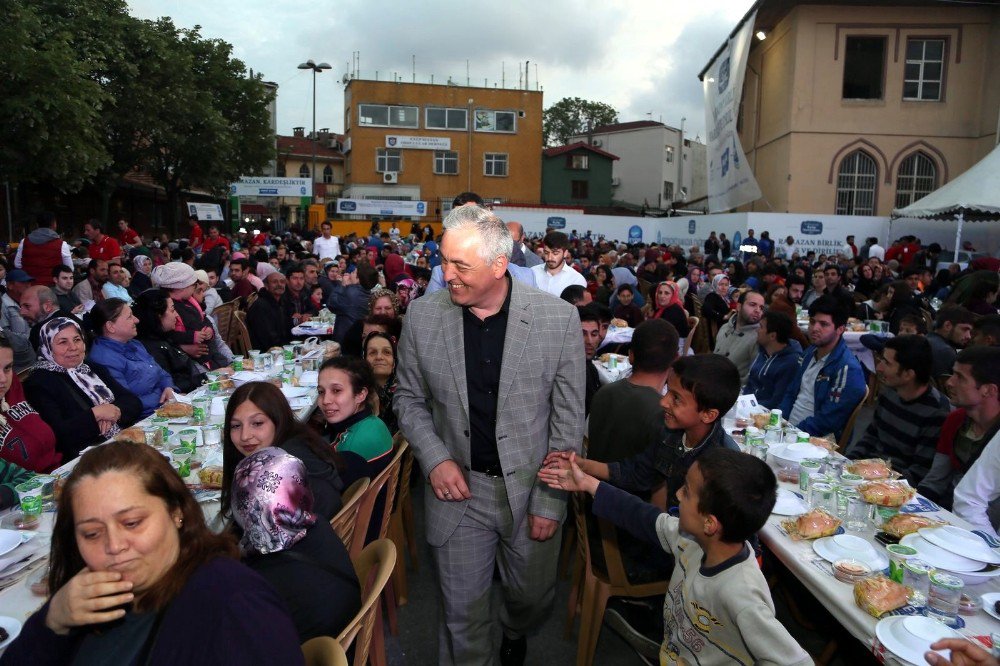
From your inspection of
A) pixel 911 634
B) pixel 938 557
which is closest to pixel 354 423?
pixel 911 634

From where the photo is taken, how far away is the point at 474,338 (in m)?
2.54

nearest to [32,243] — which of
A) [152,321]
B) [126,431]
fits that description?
[152,321]

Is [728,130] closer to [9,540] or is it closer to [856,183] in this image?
[856,183]

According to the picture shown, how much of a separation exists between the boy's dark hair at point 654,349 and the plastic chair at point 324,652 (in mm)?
2122

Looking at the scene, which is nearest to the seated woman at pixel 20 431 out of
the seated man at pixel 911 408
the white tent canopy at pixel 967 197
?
the seated man at pixel 911 408

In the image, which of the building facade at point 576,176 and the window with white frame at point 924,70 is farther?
the building facade at point 576,176

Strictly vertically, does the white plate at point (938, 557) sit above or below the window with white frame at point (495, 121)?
below

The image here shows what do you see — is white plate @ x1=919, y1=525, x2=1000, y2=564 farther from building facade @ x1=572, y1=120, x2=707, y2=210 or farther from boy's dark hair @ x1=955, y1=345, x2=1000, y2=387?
building facade @ x1=572, y1=120, x2=707, y2=210

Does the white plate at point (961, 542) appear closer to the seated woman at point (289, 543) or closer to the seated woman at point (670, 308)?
the seated woman at point (289, 543)

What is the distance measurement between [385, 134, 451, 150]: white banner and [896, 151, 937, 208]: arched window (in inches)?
923

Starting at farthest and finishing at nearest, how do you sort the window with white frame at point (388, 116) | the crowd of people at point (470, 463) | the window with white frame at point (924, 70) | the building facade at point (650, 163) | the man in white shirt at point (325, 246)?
1. the building facade at point (650, 163)
2. the window with white frame at point (388, 116)
3. the window with white frame at point (924, 70)
4. the man in white shirt at point (325, 246)
5. the crowd of people at point (470, 463)

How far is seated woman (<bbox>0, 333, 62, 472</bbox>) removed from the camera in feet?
10.5

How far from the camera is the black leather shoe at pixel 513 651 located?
113 inches

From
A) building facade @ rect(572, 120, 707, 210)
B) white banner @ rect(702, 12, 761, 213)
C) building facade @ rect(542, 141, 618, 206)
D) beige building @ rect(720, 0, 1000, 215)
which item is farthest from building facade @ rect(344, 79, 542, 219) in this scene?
beige building @ rect(720, 0, 1000, 215)
